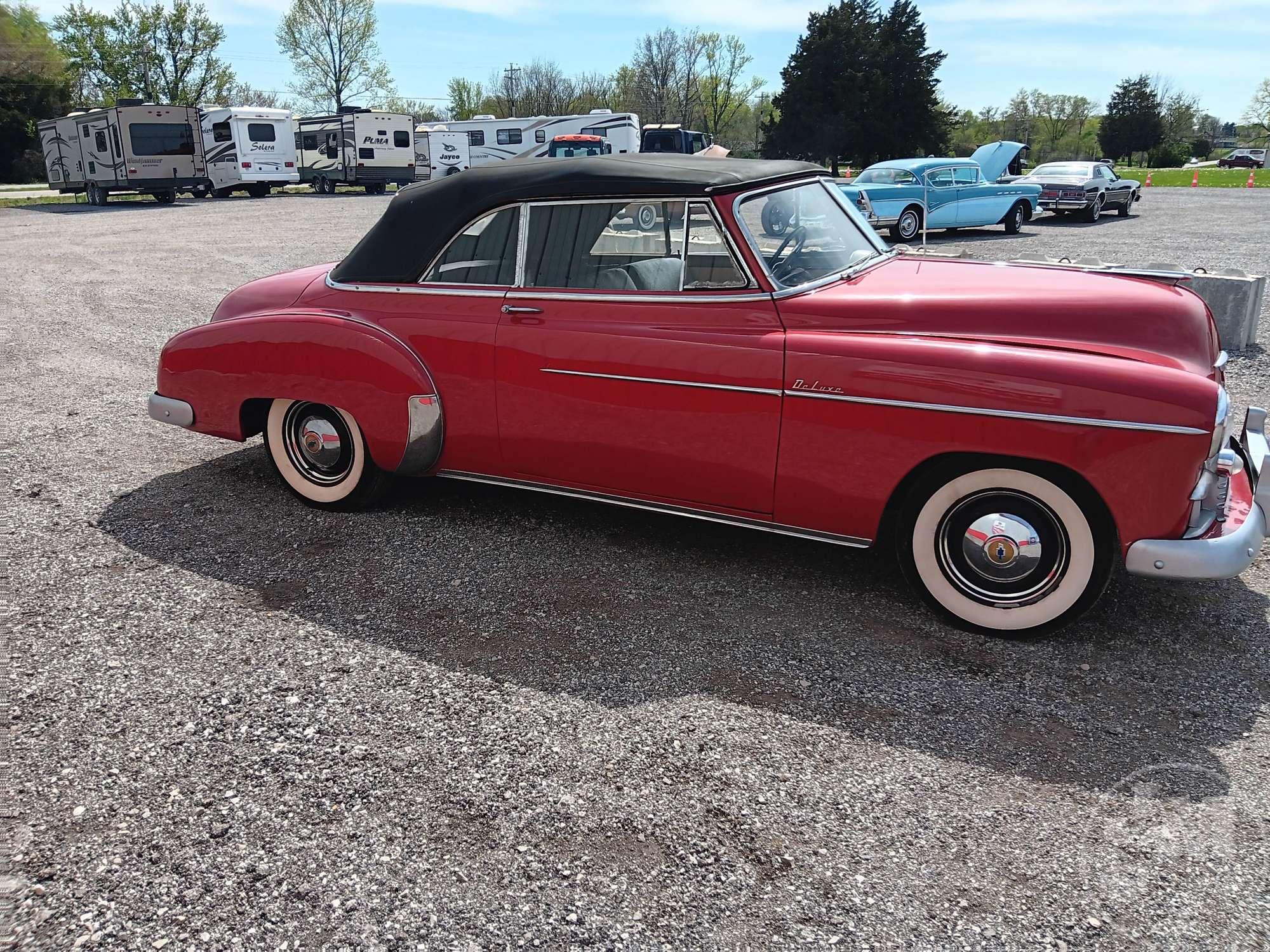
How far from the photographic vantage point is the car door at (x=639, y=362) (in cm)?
384

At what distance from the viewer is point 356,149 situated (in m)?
34.6

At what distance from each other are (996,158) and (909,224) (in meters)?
4.15

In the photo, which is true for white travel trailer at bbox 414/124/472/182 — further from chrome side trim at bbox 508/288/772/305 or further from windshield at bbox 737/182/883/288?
chrome side trim at bbox 508/288/772/305

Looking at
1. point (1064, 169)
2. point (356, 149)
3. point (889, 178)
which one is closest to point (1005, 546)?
point (889, 178)

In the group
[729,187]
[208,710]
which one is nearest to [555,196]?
[729,187]

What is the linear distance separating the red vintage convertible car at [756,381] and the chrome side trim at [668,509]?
1 centimetres

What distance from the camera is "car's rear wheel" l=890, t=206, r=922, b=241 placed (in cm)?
1717

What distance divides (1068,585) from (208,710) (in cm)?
303

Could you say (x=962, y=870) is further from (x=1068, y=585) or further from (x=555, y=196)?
(x=555, y=196)

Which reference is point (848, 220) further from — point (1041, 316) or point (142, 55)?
point (142, 55)

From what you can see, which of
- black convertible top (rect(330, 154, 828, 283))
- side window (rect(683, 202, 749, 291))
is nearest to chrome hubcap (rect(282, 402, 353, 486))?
black convertible top (rect(330, 154, 828, 283))

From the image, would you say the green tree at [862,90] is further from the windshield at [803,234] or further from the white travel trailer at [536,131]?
the windshield at [803,234]

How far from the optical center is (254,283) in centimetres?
529

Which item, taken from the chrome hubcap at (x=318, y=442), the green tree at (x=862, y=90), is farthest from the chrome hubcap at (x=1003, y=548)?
the green tree at (x=862, y=90)
